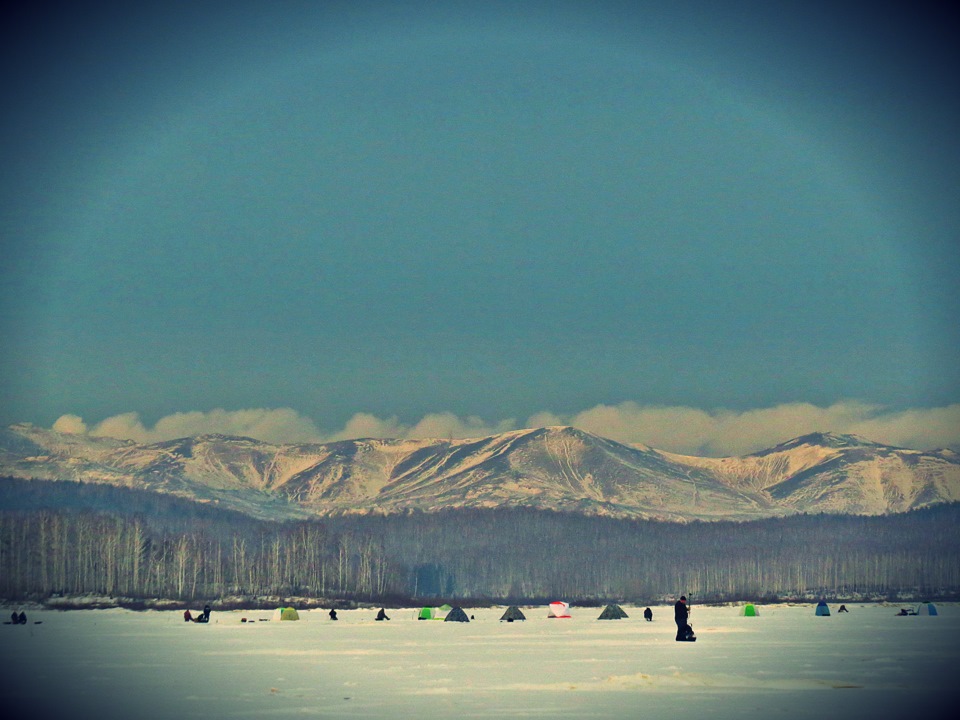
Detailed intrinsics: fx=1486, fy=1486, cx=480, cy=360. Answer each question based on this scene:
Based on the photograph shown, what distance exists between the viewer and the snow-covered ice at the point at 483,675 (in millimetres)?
35500

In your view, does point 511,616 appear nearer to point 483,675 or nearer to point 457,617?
point 457,617

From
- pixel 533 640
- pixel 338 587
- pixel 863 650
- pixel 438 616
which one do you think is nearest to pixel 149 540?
pixel 338 587

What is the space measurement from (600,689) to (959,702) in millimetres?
9994

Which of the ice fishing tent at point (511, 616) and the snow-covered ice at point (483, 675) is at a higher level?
the ice fishing tent at point (511, 616)

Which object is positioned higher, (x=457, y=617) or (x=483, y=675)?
(x=457, y=617)

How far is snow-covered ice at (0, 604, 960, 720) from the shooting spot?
35.5 metres

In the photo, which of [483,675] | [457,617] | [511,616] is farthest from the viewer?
[457,617]

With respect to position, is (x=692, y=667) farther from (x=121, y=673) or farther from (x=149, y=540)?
(x=149, y=540)

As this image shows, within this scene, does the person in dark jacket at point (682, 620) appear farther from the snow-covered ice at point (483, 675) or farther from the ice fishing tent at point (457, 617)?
the ice fishing tent at point (457, 617)

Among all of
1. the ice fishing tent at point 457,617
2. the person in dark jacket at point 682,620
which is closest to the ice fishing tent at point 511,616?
the ice fishing tent at point 457,617

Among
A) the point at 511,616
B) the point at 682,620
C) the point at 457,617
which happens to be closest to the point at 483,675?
the point at 682,620

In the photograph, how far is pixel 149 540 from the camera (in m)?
172

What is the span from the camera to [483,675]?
154 ft

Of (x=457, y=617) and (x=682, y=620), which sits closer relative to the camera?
(x=682, y=620)
